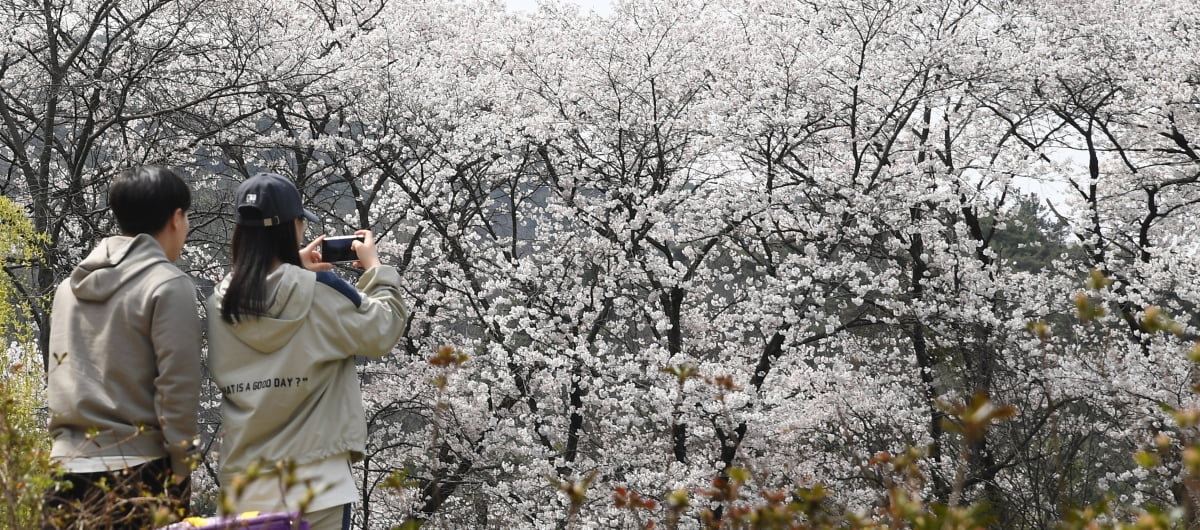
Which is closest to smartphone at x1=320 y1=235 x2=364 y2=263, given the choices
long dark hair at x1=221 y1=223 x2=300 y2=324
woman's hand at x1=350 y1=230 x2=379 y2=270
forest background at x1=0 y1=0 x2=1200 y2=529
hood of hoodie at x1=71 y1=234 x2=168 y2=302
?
woman's hand at x1=350 y1=230 x2=379 y2=270

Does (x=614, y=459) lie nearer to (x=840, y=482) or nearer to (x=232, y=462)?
(x=840, y=482)

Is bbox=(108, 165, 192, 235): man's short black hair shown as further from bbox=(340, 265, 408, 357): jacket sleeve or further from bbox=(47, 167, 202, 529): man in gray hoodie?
bbox=(340, 265, 408, 357): jacket sleeve

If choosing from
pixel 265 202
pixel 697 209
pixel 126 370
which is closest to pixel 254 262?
pixel 265 202

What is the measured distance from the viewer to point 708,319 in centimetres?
974

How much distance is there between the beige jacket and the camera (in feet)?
7.23

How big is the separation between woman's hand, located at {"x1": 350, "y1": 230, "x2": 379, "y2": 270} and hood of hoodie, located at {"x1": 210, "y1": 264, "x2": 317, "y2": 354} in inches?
9.4

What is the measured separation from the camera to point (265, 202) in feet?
7.41

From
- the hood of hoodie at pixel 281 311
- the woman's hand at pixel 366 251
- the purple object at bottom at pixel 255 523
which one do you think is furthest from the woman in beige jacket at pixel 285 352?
the purple object at bottom at pixel 255 523

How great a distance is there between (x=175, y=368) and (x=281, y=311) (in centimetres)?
26

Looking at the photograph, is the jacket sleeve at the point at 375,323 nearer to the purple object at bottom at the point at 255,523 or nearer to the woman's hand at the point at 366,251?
the woman's hand at the point at 366,251

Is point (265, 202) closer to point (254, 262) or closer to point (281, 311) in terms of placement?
point (254, 262)

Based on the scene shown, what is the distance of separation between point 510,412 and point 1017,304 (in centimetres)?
479

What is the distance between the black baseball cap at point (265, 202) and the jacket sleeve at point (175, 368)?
209 millimetres

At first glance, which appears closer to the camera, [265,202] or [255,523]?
[255,523]
